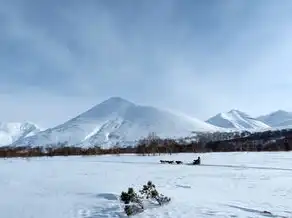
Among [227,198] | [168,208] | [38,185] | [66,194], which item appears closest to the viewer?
[168,208]

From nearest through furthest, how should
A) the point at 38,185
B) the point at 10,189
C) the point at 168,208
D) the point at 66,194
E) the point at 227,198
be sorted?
1. the point at 168,208
2. the point at 227,198
3. the point at 66,194
4. the point at 10,189
5. the point at 38,185

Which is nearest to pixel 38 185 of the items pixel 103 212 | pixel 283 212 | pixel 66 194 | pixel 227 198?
pixel 66 194

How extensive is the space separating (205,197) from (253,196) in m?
2.05

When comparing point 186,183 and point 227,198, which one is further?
point 186,183

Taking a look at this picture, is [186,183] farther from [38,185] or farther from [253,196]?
[38,185]

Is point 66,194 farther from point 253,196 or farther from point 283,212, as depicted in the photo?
point 283,212

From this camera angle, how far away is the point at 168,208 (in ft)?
43.8

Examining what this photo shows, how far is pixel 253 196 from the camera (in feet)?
53.7

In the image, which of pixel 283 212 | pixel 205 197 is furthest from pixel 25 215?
pixel 283 212

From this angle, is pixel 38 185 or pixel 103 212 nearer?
pixel 103 212

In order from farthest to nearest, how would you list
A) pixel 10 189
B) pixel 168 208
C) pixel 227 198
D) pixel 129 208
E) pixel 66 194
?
pixel 10 189 → pixel 66 194 → pixel 227 198 → pixel 168 208 → pixel 129 208

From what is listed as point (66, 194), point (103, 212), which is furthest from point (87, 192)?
point (103, 212)

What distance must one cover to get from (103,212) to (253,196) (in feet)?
22.3

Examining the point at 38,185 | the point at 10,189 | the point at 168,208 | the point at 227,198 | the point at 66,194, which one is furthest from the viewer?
the point at 38,185
